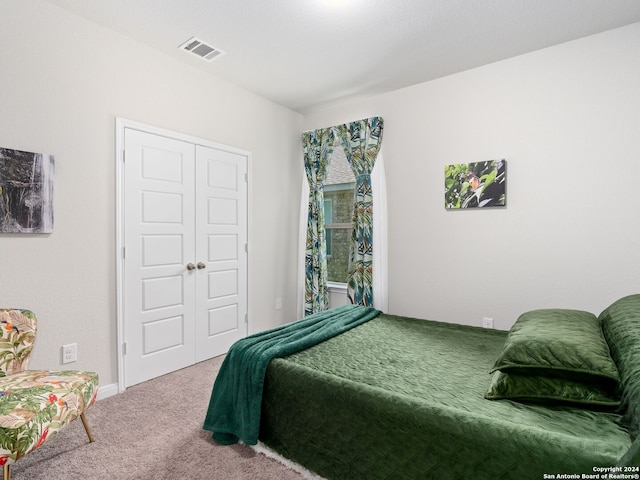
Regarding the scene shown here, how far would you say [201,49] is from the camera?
293 centimetres

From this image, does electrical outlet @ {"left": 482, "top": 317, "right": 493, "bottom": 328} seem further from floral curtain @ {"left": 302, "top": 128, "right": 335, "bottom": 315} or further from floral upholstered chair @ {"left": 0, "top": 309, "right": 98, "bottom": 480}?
floral upholstered chair @ {"left": 0, "top": 309, "right": 98, "bottom": 480}

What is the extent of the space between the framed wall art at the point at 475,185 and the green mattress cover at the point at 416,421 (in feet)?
4.71

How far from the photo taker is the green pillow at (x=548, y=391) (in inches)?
55.3

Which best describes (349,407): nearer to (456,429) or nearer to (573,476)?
(456,429)

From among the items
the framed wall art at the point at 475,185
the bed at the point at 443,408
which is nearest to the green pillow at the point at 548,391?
the bed at the point at 443,408

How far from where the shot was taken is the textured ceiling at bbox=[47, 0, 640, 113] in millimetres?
2365

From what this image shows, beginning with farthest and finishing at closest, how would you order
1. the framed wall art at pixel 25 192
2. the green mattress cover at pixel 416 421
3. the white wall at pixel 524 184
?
the white wall at pixel 524 184, the framed wall art at pixel 25 192, the green mattress cover at pixel 416 421

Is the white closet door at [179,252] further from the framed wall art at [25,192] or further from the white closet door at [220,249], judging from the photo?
the framed wall art at [25,192]

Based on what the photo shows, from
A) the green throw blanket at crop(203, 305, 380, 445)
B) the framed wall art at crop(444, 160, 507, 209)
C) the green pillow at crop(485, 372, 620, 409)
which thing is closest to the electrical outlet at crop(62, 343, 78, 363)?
the green throw blanket at crop(203, 305, 380, 445)

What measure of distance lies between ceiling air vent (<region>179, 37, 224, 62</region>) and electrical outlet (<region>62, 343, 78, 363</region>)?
2550 millimetres

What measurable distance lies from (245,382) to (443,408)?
1088 mm

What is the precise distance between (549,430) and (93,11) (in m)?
3.64

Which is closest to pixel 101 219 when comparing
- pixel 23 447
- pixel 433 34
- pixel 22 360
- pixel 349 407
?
pixel 22 360

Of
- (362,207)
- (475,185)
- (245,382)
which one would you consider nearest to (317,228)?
(362,207)
